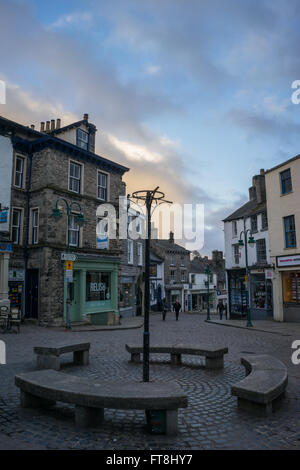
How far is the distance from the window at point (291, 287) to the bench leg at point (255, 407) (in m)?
18.1

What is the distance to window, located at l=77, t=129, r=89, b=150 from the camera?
22127 mm

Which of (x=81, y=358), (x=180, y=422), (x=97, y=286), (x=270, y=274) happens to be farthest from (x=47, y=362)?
(x=270, y=274)

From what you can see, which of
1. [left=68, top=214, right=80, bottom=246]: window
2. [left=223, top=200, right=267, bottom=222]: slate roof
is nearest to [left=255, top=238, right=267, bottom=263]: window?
[left=223, top=200, right=267, bottom=222]: slate roof

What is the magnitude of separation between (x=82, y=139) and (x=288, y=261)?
1589 centimetres

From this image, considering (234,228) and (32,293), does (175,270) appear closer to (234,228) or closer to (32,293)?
(234,228)

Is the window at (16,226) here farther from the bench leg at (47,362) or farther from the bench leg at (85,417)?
the bench leg at (85,417)

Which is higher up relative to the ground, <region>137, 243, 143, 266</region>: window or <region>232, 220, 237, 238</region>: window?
<region>232, 220, 237, 238</region>: window

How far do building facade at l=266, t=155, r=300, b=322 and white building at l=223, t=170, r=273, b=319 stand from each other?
1.43 metres

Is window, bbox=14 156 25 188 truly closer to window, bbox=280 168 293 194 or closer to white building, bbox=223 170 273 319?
white building, bbox=223 170 273 319

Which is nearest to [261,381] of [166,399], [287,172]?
[166,399]

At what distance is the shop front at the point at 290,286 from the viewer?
21531mm

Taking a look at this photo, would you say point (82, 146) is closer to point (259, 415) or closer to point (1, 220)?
point (1, 220)

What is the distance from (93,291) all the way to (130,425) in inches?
672

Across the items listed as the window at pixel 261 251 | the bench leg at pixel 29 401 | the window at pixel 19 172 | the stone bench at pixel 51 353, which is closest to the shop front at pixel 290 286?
the window at pixel 261 251
